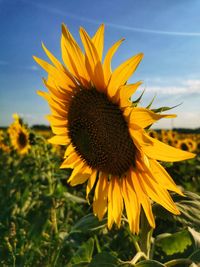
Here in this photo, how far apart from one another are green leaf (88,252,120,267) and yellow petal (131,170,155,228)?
0.23 m

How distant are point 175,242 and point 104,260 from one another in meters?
0.65

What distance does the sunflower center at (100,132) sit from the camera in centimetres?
196

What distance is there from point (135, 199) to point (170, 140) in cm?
666

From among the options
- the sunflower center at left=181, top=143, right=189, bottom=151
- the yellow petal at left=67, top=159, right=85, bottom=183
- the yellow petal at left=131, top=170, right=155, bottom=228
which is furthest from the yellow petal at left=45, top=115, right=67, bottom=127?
the sunflower center at left=181, top=143, right=189, bottom=151

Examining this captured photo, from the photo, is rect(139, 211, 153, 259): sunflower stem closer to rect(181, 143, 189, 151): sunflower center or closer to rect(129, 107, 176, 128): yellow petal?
rect(129, 107, 176, 128): yellow petal

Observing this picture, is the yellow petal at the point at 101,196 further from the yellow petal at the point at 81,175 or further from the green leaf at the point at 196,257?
the green leaf at the point at 196,257

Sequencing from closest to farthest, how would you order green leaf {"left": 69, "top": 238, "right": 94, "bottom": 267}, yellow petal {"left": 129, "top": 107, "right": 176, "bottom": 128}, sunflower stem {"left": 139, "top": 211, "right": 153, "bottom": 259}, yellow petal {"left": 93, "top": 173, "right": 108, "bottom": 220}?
yellow petal {"left": 129, "top": 107, "right": 176, "bottom": 128} → sunflower stem {"left": 139, "top": 211, "right": 153, "bottom": 259} → yellow petal {"left": 93, "top": 173, "right": 108, "bottom": 220} → green leaf {"left": 69, "top": 238, "right": 94, "bottom": 267}

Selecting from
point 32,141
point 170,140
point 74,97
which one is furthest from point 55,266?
point 170,140

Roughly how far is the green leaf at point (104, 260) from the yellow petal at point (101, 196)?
1.11 ft

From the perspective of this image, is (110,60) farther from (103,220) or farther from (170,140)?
(170,140)

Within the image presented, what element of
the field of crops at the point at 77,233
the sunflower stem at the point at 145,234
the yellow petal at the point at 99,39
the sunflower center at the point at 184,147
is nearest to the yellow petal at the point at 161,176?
the field of crops at the point at 77,233

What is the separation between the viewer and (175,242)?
2.37 metres

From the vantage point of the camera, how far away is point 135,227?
1.93 metres

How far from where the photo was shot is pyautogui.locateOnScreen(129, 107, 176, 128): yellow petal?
1.55 m
